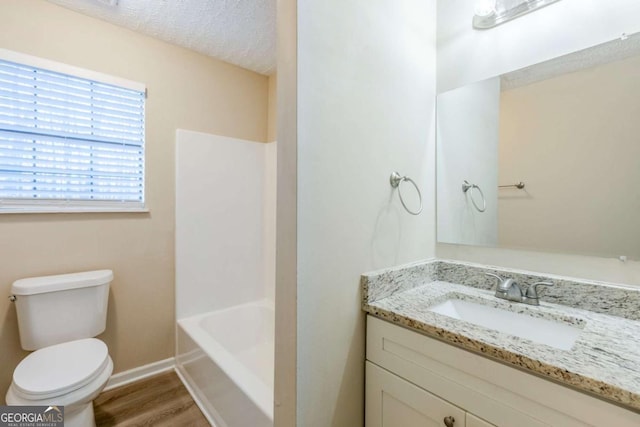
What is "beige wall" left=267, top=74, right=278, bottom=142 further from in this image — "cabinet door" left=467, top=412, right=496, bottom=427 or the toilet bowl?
"cabinet door" left=467, top=412, right=496, bottom=427

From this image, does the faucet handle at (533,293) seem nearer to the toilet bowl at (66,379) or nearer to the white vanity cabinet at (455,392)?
the white vanity cabinet at (455,392)


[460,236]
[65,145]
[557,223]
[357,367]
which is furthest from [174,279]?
[557,223]

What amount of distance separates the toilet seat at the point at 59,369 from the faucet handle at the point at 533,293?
2.00 meters

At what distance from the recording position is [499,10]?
1.28m

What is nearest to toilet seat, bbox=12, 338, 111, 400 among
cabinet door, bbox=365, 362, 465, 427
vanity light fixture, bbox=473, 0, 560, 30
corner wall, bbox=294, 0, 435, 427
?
corner wall, bbox=294, 0, 435, 427

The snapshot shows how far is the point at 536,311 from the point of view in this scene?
3.47 ft

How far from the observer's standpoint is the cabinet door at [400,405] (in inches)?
34.7

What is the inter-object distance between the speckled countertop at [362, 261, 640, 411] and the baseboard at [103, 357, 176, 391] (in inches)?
72.9

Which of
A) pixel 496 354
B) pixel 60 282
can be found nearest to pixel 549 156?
pixel 496 354

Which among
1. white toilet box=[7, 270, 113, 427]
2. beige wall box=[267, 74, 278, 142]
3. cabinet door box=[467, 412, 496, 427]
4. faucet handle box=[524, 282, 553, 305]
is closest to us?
cabinet door box=[467, 412, 496, 427]

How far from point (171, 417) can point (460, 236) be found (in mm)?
1975

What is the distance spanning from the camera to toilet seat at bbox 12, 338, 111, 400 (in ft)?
3.99

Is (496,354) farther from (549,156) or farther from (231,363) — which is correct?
(231,363)

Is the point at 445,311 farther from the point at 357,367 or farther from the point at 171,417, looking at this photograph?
the point at 171,417
